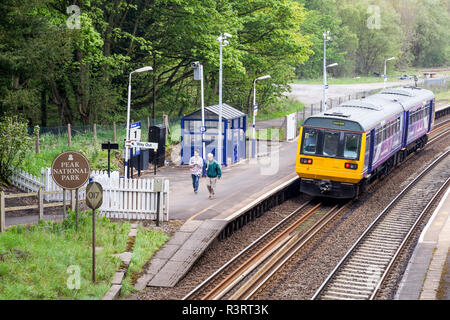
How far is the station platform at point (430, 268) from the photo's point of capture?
14.1 metres

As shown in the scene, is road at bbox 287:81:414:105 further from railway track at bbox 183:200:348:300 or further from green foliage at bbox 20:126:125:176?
railway track at bbox 183:200:348:300

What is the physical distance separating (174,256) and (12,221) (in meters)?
4.74

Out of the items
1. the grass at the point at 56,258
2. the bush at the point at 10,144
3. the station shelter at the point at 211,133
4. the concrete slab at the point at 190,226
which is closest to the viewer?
the grass at the point at 56,258

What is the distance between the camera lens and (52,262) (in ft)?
48.2

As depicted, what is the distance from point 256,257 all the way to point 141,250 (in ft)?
10.3

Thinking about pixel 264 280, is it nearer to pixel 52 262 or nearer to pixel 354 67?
pixel 52 262

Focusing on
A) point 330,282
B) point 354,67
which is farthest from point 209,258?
point 354,67

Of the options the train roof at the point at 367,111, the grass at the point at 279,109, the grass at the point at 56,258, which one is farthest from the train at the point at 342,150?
the grass at the point at 279,109

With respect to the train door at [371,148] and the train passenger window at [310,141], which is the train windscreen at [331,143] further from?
the train door at [371,148]

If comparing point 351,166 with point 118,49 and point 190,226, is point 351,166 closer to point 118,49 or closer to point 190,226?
point 190,226

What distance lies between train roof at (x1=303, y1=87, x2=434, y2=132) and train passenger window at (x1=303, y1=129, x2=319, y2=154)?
1.05 ft

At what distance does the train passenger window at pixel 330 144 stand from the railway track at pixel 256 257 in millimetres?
2065

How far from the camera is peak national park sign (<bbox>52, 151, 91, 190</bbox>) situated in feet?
49.9

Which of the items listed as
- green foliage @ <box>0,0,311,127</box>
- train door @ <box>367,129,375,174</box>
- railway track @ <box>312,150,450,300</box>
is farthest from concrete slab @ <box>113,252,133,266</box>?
green foliage @ <box>0,0,311,127</box>
